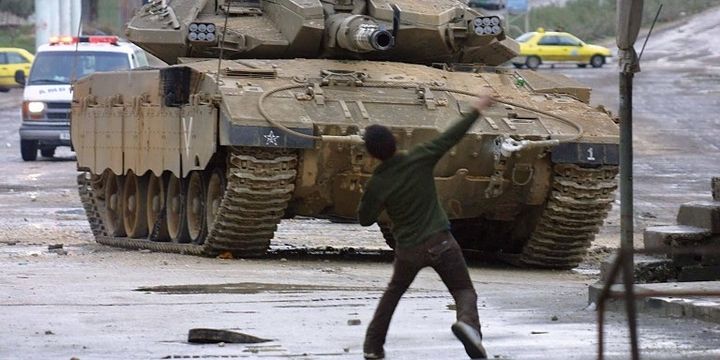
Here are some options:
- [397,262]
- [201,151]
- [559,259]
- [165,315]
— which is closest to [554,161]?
[559,259]

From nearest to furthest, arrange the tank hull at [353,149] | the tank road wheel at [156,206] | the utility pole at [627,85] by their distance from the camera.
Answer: the utility pole at [627,85] < the tank hull at [353,149] < the tank road wheel at [156,206]

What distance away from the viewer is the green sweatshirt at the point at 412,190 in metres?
8.78

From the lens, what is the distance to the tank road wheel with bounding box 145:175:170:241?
17406 mm

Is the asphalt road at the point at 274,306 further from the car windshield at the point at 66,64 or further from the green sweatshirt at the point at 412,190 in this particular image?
the car windshield at the point at 66,64

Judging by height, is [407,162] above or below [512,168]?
above

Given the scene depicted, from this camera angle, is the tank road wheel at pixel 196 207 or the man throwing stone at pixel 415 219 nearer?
the man throwing stone at pixel 415 219

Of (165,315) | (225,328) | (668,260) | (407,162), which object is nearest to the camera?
(407,162)

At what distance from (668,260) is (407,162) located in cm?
470

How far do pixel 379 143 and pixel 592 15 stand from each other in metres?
56.8

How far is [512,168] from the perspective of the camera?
14711 millimetres

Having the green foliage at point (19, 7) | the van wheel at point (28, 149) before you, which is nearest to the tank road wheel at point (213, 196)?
the van wheel at point (28, 149)

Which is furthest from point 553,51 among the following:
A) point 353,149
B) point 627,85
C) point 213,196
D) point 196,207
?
point 627,85

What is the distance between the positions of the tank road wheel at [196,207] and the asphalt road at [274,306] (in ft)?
1.19

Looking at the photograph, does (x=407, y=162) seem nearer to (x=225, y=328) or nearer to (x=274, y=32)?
(x=225, y=328)
